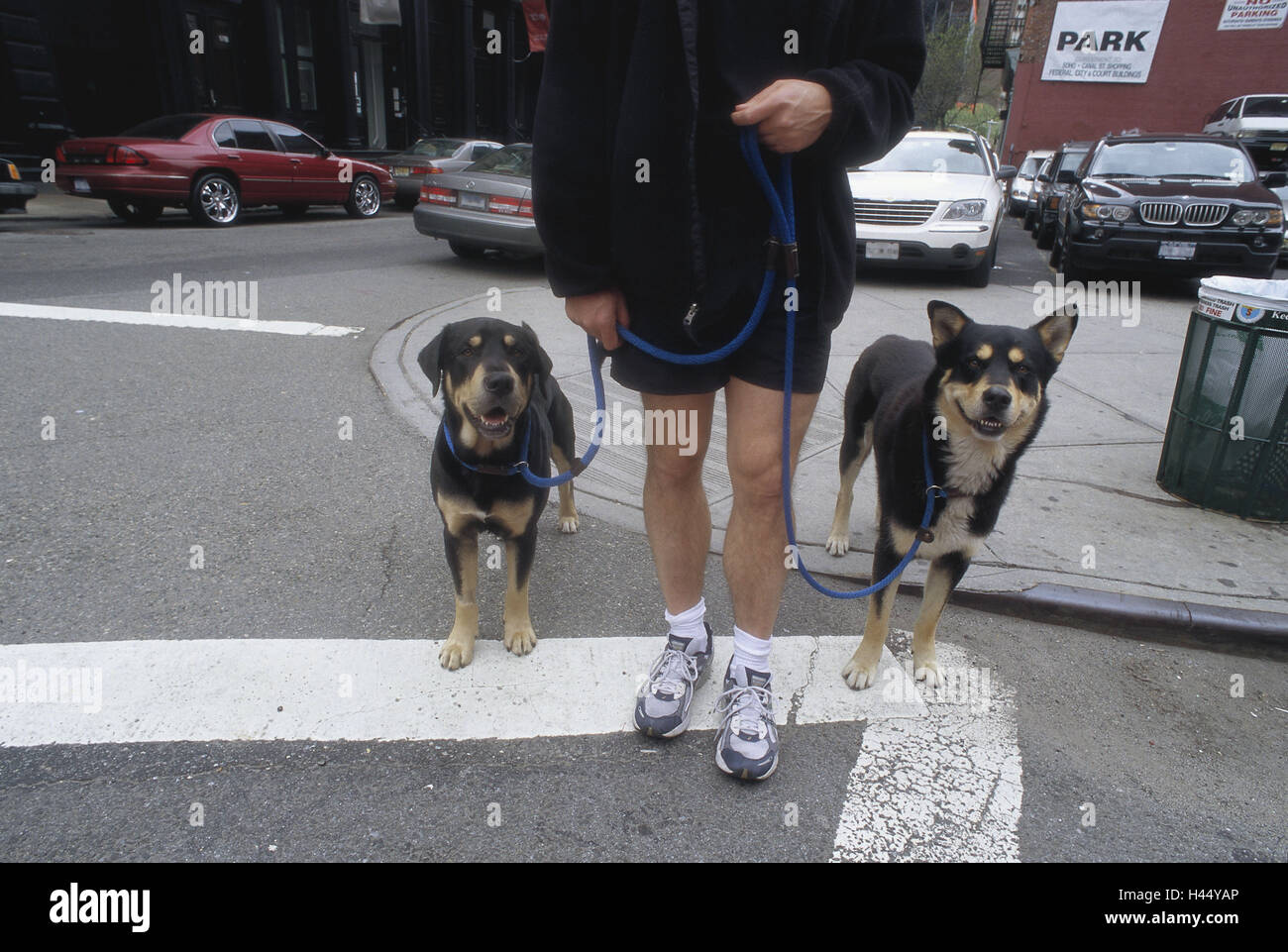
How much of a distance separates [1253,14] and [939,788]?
3223cm

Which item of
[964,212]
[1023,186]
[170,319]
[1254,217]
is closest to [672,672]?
[170,319]

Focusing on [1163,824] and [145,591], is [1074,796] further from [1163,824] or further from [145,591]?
[145,591]

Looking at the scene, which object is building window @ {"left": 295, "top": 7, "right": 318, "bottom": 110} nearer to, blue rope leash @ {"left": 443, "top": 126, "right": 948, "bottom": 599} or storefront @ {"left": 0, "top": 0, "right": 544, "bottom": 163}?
storefront @ {"left": 0, "top": 0, "right": 544, "bottom": 163}

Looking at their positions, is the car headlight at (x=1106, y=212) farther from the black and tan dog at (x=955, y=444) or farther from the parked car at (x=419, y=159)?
the parked car at (x=419, y=159)

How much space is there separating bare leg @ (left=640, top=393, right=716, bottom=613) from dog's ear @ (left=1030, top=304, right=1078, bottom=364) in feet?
3.82

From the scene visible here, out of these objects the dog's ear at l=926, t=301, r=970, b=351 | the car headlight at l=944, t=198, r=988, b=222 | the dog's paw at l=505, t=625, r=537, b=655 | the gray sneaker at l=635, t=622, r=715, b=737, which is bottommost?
the dog's paw at l=505, t=625, r=537, b=655

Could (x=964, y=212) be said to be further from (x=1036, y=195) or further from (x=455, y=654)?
(x=1036, y=195)

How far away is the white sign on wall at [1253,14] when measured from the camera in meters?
24.2

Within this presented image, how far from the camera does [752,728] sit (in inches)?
94.5

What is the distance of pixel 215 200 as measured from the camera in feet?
44.3

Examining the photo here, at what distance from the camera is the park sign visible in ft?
85.7

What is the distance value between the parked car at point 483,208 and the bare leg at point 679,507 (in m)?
8.06

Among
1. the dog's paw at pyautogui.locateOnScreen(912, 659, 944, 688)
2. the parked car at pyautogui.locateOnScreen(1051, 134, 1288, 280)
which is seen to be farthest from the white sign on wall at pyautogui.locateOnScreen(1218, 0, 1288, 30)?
the dog's paw at pyautogui.locateOnScreen(912, 659, 944, 688)
